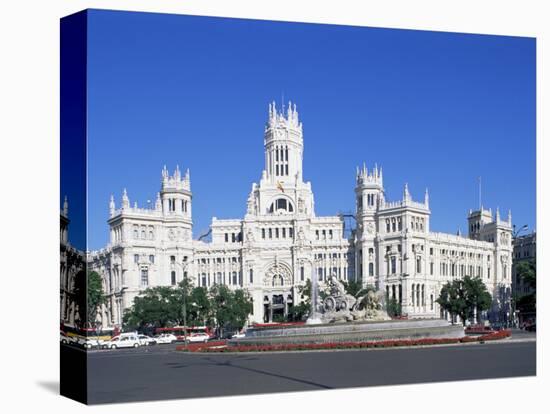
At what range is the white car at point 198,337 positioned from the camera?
40.9 meters

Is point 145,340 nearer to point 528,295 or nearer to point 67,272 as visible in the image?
point 67,272

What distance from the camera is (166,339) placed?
4047 centimetres

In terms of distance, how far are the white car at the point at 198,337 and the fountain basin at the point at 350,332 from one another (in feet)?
28.1

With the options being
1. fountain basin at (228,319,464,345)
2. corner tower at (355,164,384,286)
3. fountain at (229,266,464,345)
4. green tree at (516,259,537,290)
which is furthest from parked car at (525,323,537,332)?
fountain basin at (228,319,464,345)

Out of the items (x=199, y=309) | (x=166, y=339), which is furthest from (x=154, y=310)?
(x=199, y=309)

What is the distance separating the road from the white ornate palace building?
12.9 meters

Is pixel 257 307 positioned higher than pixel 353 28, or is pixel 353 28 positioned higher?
pixel 353 28

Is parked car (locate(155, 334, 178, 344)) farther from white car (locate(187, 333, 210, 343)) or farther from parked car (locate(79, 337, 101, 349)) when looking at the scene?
parked car (locate(79, 337, 101, 349))

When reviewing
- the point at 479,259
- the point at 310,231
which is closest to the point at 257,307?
the point at 310,231

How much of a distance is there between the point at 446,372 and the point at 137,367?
7624 mm

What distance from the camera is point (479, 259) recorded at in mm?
55500

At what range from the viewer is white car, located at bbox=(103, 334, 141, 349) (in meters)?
32.5

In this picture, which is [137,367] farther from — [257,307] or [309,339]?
[257,307]

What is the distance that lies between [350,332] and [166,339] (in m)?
13.0
